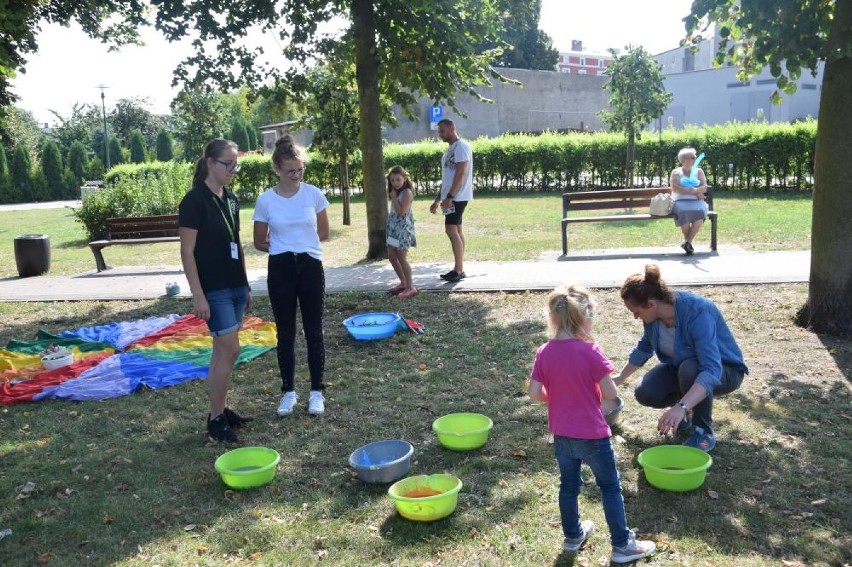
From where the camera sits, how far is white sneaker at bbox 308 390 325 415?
5.23 metres

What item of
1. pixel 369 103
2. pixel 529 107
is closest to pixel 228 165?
pixel 369 103

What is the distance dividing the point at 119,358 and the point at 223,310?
259 cm

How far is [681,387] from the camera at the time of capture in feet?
13.9

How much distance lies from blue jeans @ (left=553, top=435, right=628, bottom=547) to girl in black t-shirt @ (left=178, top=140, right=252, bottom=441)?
2382mm

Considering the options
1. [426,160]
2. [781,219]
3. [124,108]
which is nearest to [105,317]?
[781,219]

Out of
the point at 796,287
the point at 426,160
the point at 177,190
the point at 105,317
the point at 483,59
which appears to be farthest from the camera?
the point at 426,160

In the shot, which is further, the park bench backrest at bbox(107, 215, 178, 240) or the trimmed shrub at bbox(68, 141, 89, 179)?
the trimmed shrub at bbox(68, 141, 89, 179)

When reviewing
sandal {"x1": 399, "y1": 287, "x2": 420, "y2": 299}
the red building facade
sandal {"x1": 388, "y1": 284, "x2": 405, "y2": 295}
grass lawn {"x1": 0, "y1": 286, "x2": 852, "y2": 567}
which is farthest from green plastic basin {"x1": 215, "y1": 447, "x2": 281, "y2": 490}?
the red building facade

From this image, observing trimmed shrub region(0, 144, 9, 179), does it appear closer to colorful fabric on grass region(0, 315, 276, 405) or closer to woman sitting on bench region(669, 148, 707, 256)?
colorful fabric on grass region(0, 315, 276, 405)

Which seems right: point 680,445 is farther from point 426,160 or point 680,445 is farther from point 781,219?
point 426,160

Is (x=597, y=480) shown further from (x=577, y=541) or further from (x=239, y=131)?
(x=239, y=131)

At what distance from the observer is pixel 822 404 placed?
4984 millimetres

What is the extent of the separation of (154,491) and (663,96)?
18825mm

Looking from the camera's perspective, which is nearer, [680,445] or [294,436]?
[680,445]
